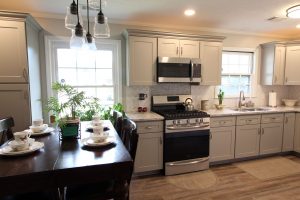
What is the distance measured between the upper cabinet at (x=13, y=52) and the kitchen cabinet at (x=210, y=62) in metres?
2.61

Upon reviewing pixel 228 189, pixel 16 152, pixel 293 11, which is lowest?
pixel 228 189

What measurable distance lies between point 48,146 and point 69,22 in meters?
1.11

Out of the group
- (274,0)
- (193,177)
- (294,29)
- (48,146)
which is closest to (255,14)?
(274,0)

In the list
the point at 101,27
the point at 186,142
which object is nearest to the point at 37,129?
the point at 101,27

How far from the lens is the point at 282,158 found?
3.70 m

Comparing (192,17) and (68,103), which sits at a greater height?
(192,17)

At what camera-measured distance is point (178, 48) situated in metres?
3.30

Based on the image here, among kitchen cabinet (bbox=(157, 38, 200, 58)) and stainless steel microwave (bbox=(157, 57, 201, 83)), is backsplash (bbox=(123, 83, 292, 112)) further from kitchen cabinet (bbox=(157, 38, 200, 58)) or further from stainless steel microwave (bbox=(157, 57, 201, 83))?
kitchen cabinet (bbox=(157, 38, 200, 58))

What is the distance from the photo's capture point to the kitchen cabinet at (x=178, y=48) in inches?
127

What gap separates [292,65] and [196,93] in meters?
1.99

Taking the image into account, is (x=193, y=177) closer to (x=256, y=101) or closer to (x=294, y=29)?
(x=256, y=101)

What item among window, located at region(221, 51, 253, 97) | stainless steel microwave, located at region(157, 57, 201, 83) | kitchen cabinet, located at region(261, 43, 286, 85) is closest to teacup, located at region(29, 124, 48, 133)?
stainless steel microwave, located at region(157, 57, 201, 83)

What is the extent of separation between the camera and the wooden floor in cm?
248

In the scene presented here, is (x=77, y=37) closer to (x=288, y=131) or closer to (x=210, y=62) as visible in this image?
(x=210, y=62)
